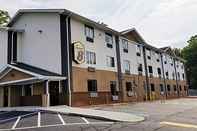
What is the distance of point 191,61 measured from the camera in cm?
7112

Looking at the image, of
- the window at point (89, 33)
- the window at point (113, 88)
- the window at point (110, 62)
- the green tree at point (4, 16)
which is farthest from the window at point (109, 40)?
the green tree at point (4, 16)

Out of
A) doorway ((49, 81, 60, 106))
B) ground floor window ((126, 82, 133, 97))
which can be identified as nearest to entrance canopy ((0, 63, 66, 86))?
doorway ((49, 81, 60, 106))

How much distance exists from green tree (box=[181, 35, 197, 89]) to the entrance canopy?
170 ft

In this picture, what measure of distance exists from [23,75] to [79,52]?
558 cm

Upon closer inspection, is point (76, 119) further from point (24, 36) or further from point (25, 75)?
point (24, 36)

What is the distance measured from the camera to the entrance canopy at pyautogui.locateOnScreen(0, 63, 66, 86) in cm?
2405

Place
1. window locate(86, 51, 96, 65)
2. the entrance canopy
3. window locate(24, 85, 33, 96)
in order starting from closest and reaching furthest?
the entrance canopy → window locate(24, 85, 33, 96) → window locate(86, 51, 96, 65)

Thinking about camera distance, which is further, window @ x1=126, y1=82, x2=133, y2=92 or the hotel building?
window @ x1=126, y1=82, x2=133, y2=92

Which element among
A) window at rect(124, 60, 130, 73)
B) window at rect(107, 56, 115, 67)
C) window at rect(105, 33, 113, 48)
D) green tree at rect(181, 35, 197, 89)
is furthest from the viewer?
green tree at rect(181, 35, 197, 89)

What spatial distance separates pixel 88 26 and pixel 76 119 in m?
15.2

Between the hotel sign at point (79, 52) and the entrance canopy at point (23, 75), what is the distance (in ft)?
8.29

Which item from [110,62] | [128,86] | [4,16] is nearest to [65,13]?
[110,62]

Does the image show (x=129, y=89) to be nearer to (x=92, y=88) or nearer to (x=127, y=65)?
(x=127, y=65)

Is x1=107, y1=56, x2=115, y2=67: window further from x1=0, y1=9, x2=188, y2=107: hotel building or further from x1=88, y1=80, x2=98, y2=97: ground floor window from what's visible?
x1=88, y1=80, x2=98, y2=97: ground floor window
